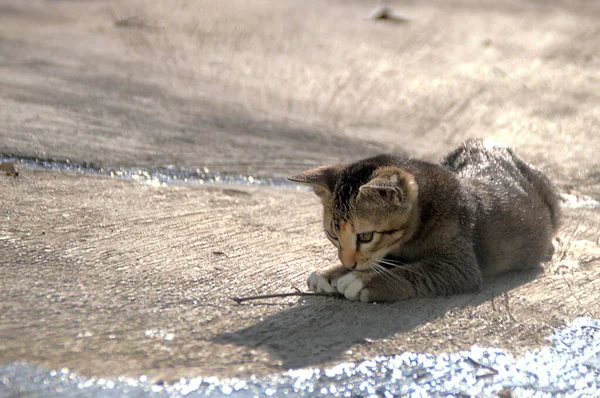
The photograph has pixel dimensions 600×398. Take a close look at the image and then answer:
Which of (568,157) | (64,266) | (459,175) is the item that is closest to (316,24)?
(568,157)

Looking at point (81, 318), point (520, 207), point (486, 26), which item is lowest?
point (81, 318)

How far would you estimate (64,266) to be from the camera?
173 inches

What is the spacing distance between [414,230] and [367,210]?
36 centimetres

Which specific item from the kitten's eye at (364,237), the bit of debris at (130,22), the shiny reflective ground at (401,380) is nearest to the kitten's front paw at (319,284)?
the kitten's eye at (364,237)

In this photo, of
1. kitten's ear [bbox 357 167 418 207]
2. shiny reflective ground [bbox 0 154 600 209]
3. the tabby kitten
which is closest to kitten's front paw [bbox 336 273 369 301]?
the tabby kitten

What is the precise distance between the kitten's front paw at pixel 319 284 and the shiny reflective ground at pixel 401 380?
0.72m

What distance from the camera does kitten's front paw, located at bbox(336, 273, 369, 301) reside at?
4.29m

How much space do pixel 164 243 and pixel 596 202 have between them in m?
3.31

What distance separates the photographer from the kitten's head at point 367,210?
434cm

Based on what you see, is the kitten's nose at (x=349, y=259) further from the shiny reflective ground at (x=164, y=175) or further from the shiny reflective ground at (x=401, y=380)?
the shiny reflective ground at (x=164, y=175)

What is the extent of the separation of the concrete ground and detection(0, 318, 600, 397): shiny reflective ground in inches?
3.6

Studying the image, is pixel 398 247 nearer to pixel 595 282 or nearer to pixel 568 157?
pixel 595 282

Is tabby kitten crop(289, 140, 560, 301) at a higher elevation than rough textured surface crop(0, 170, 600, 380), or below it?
higher

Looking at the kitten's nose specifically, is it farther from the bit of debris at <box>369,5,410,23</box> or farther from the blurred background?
the bit of debris at <box>369,5,410,23</box>
